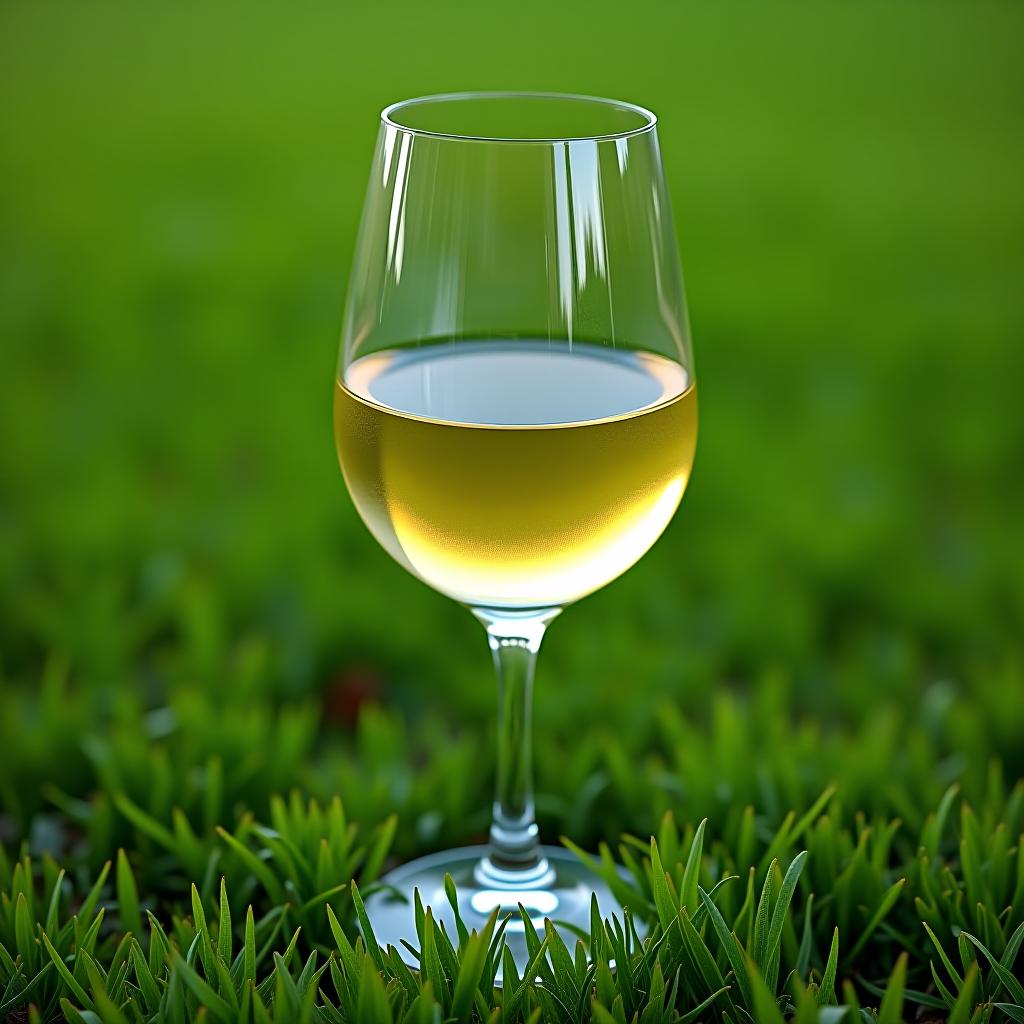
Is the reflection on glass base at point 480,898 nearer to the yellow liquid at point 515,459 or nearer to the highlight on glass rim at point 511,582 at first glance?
the highlight on glass rim at point 511,582

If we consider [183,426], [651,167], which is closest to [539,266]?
[651,167]

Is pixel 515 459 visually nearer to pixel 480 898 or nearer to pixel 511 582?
pixel 511 582

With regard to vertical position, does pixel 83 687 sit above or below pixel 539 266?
below

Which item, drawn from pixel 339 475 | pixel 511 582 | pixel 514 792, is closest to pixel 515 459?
pixel 511 582

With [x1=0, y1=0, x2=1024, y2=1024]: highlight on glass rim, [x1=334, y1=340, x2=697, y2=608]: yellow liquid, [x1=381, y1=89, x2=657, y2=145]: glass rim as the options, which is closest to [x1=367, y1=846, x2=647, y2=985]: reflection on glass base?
[x1=0, y1=0, x2=1024, y2=1024]: highlight on glass rim

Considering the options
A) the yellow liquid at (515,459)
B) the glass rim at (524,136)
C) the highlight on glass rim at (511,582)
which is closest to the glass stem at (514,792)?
the highlight on glass rim at (511,582)

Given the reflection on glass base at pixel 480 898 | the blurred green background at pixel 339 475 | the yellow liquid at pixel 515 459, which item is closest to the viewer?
the yellow liquid at pixel 515 459

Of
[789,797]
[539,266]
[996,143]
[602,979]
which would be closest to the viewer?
[602,979]

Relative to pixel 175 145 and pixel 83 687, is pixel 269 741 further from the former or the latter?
pixel 175 145
